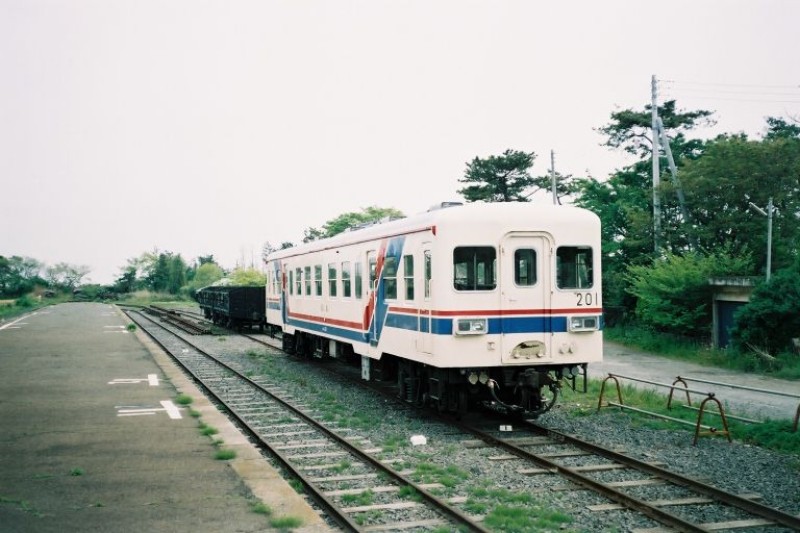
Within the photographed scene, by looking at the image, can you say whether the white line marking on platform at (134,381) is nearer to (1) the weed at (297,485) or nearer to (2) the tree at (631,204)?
(1) the weed at (297,485)

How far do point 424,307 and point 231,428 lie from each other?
3.36m

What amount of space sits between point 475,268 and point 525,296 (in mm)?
826

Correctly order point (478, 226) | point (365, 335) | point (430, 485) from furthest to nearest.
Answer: point (365, 335), point (478, 226), point (430, 485)

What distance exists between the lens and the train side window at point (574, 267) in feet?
35.1

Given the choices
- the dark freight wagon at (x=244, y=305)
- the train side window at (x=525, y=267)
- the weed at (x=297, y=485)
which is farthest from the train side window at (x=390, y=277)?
the dark freight wagon at (x=244, y=305)

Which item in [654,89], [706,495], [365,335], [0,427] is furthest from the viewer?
[654,89]

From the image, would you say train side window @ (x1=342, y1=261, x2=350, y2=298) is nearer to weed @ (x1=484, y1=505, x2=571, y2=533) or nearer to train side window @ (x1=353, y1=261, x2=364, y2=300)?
train side window @ (x1=353, y1=261, x2=364, y2=300)

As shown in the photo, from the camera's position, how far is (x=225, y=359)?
68.9 ft

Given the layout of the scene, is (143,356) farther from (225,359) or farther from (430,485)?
(430,485)

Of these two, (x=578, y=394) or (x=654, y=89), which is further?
(x=654, y=89)

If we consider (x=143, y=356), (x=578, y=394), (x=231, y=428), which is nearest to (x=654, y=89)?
(x=578, y=394)

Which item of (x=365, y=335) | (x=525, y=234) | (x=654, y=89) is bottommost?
(x=365, y=335)

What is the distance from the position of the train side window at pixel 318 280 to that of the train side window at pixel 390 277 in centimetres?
453

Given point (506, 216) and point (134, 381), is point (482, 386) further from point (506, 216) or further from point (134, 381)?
point (134, 381)
